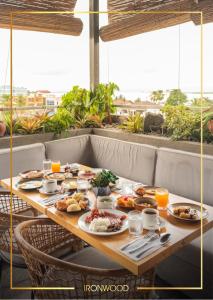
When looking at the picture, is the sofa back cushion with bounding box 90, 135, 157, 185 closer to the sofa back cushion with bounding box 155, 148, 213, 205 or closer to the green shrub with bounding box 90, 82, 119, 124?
the sofa back cushion with bounding box 155, 148, 213, 205

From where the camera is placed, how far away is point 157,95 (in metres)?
3.50

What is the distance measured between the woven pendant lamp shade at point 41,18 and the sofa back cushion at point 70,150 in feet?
5.15

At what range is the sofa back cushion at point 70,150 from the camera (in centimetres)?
322

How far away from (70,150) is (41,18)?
5.97ft

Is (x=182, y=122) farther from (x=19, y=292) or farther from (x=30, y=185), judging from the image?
(x=19, y=292)

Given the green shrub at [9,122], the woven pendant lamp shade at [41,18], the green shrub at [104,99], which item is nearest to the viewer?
the green shrub at [9,122]

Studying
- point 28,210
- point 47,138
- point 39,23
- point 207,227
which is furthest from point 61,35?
point 207,227

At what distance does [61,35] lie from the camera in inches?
160

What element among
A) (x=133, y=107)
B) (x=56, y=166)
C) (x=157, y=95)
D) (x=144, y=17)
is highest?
(x=144, y=17)

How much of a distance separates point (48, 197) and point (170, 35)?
2584mm

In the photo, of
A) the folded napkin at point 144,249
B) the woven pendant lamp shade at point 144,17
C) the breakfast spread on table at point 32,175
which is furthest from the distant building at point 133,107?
the folded napkin at point 144,249

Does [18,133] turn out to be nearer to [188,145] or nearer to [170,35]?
[188,145]

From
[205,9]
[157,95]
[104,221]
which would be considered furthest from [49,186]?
[205,9]

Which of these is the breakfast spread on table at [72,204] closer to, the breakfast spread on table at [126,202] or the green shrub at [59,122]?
the breakfast spread on table at [126,202]
